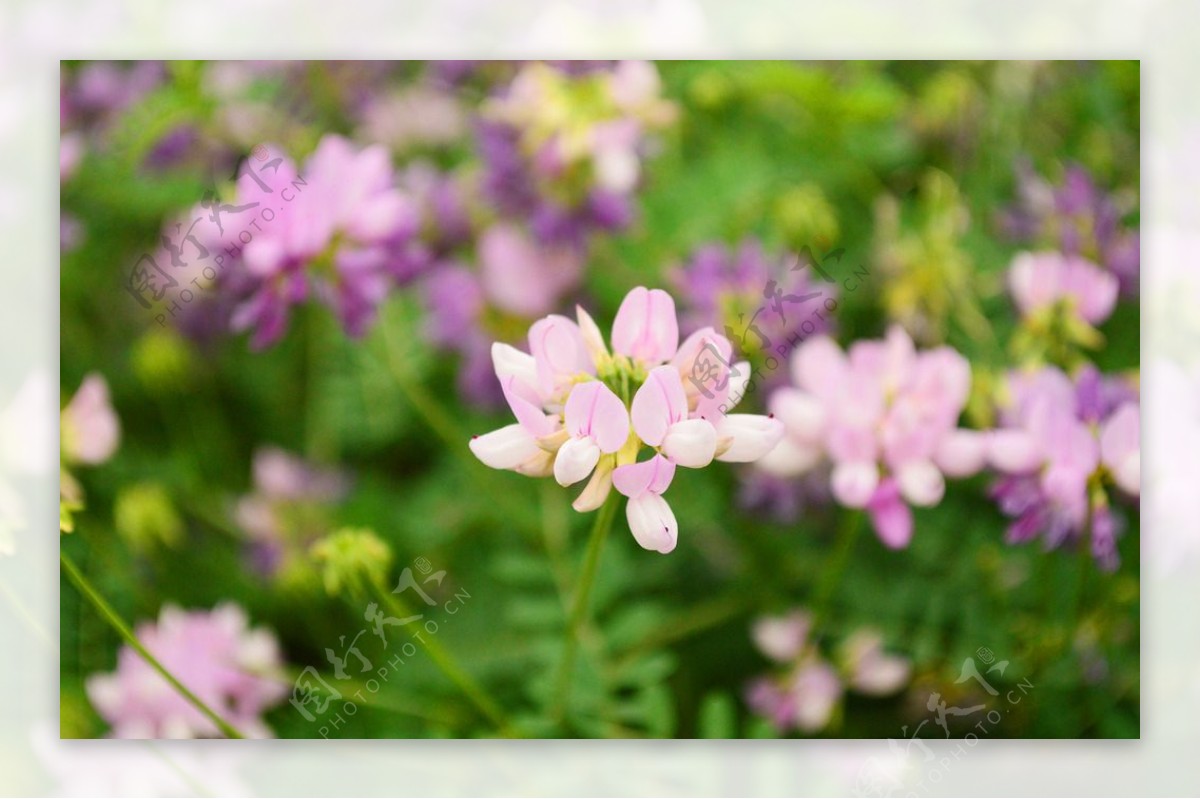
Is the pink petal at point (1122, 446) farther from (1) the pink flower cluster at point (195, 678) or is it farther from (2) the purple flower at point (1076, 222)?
(1) the pink flower cluster at point (195, 678)

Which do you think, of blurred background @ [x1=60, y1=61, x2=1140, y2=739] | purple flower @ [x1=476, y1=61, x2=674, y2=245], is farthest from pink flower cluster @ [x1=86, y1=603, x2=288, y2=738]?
purple flower @ [x1=476, y1=61, x2=674, y2=245]

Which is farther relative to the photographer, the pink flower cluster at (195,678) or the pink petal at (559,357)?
the pink flower cluster at (195,678)

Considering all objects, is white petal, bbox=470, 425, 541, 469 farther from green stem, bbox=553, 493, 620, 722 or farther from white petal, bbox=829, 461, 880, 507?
white petal, bbox=829, 461, 880, 507

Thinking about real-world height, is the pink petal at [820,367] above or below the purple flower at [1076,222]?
below

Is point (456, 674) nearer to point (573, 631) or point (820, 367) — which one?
point (573, 631)

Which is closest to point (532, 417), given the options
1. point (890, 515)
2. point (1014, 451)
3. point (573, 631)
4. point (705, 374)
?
point (705, 374)

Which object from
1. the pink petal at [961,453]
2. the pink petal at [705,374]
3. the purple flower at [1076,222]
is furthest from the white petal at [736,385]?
the purple flower at [1076,222]

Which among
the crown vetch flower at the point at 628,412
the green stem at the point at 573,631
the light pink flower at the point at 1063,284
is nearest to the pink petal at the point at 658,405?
the crown vetch flower at the point at 628,412

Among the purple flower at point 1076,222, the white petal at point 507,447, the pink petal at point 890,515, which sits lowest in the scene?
the pink petal at point 890,515
